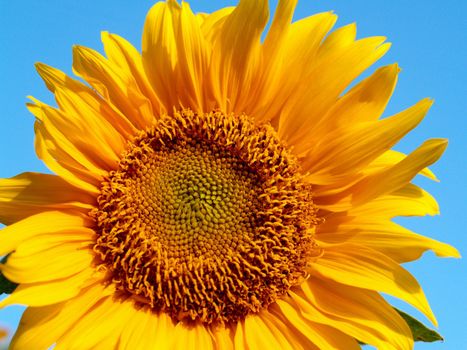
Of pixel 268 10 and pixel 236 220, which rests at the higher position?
pixel 268 10

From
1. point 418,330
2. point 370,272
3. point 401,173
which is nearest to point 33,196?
point 370,272

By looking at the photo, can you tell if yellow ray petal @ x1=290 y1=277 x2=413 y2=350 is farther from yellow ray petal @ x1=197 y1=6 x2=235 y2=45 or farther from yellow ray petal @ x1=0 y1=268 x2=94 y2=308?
yellow ray petal @ x1=197 y1=6 x2=235 y2=45

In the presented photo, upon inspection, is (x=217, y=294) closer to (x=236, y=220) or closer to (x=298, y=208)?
(x=236, y=220)

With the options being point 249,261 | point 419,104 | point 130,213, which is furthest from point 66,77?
point 419,104

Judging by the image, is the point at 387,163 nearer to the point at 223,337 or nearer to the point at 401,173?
the point at 401,173

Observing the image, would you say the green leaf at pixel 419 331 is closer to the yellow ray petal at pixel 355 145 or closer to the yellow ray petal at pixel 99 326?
the yellow ray petal at pixel 355 145

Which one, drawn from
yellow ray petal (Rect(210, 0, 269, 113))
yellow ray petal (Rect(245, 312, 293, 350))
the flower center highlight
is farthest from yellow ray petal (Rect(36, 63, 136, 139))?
yellow ray petal (Rect(245, 312, 293, 350))

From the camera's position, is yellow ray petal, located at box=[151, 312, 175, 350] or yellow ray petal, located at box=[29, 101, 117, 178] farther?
yellow ray petal, located at box=[29, 101, 117, 178]
